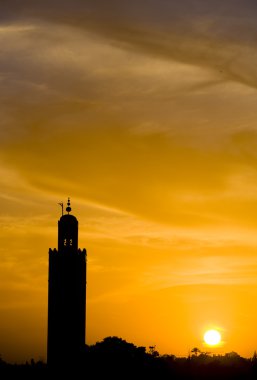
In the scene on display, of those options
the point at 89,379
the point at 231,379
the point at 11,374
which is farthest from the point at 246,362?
the point at 11,374

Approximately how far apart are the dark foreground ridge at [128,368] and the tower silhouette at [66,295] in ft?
6.57

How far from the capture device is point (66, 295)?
250 feet

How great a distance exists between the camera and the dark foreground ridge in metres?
75.4

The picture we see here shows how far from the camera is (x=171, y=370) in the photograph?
259 feet

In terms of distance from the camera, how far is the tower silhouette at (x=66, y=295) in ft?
248

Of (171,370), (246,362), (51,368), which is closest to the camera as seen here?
(51,368)

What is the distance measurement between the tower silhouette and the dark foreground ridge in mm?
2003

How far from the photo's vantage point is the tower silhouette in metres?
75.6

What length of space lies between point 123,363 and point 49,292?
439 inches

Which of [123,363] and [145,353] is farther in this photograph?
[145,353]

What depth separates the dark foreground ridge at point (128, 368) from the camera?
75375 millimetres

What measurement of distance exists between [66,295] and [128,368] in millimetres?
9903

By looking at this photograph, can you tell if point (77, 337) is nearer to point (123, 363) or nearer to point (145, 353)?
point (123, 363)

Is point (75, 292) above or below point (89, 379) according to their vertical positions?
above
